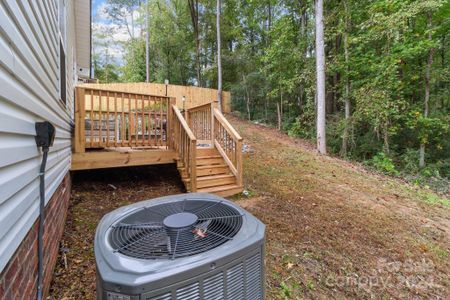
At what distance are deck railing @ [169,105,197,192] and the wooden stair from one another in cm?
12

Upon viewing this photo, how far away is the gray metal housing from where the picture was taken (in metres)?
0.88

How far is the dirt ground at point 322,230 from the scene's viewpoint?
2385mm

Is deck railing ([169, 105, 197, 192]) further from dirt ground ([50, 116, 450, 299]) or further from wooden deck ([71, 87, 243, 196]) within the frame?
dirt ground ([50, 116, 450, 299])

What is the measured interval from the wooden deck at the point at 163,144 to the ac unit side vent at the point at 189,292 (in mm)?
3197

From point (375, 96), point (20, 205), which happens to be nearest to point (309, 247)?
point (20, 205)

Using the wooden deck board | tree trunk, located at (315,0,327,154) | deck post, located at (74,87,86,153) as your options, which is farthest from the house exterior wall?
tree trunk, located at (315,0,327,154)

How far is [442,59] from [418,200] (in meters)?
7.52

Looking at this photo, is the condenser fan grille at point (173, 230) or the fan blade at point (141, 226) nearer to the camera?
the condenser fan grille at point (173, 230)

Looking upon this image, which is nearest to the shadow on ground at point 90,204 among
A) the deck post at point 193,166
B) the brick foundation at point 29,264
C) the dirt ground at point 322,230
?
the dirt ground at point 322,230

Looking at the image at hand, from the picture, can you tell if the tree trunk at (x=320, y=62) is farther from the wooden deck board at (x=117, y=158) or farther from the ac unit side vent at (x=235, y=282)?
the ac unit side vent at (x=235, y=282)

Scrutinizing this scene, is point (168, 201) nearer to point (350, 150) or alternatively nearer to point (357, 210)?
point (357, 210)

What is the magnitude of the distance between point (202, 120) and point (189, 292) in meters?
5.11

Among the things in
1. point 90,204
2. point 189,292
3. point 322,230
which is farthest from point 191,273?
point 90,204

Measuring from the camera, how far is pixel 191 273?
0.96 m
